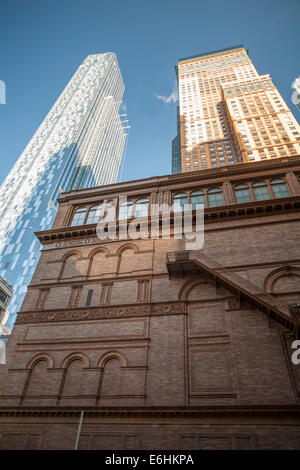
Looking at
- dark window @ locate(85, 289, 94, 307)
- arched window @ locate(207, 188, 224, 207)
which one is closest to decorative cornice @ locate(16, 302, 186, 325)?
dark window @ locate(85, 289, 94, 307)

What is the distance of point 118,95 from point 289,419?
195 metres

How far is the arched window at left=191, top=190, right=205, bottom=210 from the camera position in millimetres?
23723

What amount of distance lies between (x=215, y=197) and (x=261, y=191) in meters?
3.57

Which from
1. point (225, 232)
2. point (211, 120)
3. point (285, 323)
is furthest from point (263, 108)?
point (285, 323)

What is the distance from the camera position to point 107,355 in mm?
17016

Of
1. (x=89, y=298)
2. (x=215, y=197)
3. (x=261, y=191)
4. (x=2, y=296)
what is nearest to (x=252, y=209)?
(x=261, y=191)

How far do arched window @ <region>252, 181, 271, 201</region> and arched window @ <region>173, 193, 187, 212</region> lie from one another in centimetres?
560

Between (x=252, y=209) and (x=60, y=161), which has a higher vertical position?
(x=60, y=161)

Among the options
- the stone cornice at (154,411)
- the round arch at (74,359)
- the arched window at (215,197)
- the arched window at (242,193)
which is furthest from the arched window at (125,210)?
the stone cornice at (154,411)

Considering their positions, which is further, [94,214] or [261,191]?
[94,214]

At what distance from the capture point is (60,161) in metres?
107

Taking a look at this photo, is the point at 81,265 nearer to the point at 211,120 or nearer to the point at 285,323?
the point at 285,323

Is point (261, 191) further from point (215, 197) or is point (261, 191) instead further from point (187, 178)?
point (187, 178)

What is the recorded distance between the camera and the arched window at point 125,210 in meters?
24.8
